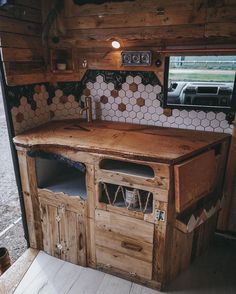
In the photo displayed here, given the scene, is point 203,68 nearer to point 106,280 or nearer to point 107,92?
point 107,92

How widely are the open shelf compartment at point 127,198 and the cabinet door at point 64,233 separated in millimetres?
256

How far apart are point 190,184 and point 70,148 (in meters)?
0.76

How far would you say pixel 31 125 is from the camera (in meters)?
1.97

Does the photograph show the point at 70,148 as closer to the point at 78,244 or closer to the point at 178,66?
the point at 78,244

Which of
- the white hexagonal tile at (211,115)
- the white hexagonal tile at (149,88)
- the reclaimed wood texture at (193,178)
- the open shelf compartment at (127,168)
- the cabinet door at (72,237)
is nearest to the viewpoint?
the reclaimed wood texture at (193,178)

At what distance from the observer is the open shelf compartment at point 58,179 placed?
5.84ft

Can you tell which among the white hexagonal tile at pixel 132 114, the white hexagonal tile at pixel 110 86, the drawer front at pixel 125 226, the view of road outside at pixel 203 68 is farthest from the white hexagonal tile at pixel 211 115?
the drawer front at pixel 125 226

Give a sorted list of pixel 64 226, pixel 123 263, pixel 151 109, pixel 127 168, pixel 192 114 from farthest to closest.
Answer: pixel 151 109
pixel 192 114
pixel 64 226
pixel 123 263
pixel 127 168

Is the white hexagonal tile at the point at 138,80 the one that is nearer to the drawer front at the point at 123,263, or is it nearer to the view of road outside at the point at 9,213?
the view of road outside at the point at 9,213

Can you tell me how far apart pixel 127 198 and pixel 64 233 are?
597 mm

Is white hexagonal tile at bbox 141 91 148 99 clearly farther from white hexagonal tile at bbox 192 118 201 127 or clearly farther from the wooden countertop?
white hexagonal tile at bbox 192 118 201 127

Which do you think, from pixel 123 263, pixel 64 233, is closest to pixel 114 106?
pixel 64 233

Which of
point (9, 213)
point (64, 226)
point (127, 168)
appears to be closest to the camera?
point (127, 168)

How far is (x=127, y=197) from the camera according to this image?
5.06 feet
